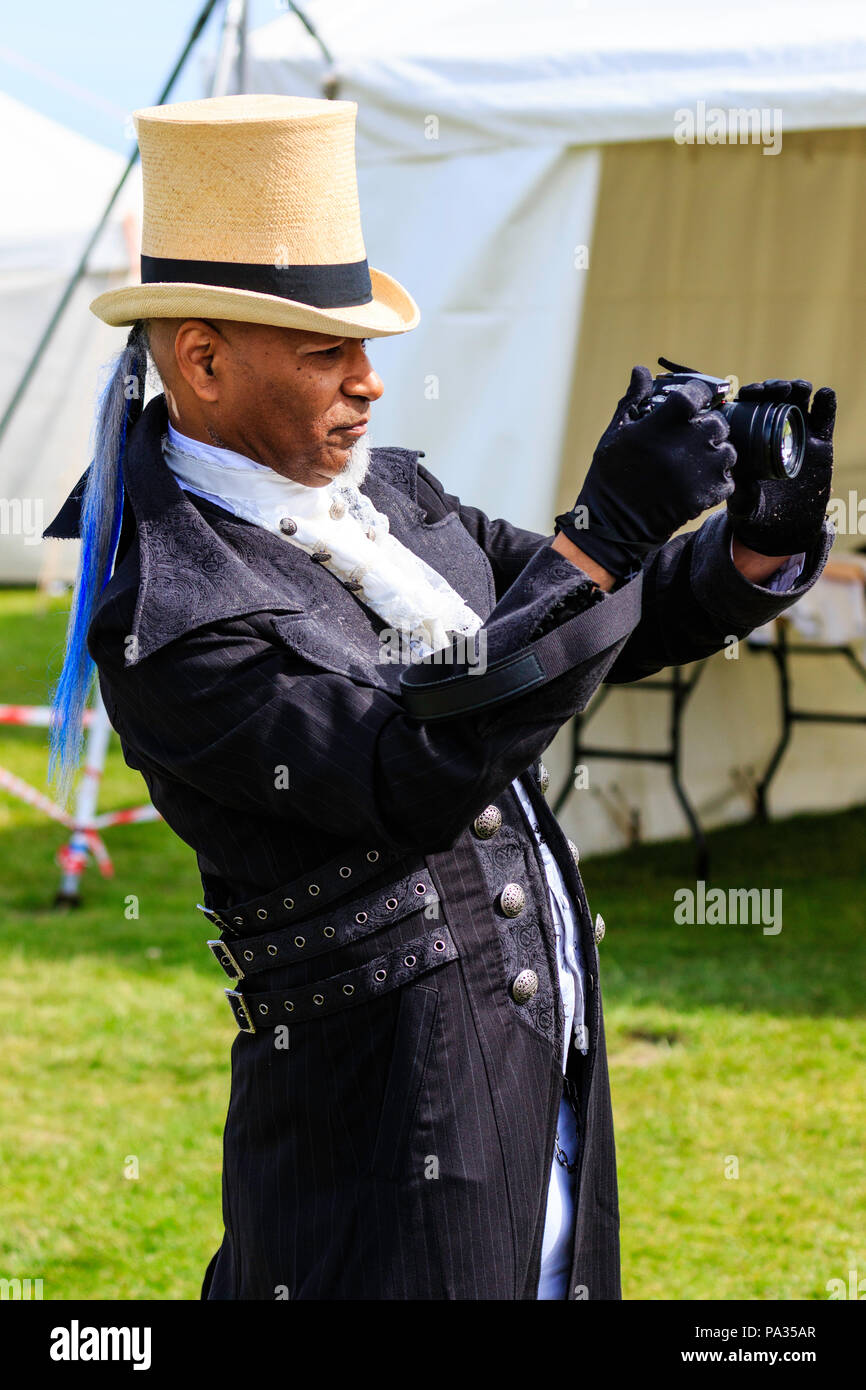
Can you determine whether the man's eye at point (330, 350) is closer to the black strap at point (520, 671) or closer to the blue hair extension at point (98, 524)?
the blue hair extension at point (98, 524)

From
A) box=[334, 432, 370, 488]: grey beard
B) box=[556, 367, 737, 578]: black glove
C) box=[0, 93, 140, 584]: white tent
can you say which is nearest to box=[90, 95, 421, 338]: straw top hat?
box=[334, 432, 370, 488]: grey beard

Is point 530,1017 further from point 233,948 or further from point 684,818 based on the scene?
point 684,818

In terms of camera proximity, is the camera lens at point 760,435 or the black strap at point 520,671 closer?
the black strap at point 520,671

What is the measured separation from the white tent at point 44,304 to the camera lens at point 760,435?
941 cm

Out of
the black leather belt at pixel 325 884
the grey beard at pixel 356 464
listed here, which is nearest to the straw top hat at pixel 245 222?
the grey beard at pixel 356 464

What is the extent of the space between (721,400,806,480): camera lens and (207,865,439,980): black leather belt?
1.75 feet

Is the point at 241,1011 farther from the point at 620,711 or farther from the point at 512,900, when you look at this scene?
the point at 620,711

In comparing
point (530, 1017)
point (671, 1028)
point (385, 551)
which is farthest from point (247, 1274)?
Result: point (671, 1028)

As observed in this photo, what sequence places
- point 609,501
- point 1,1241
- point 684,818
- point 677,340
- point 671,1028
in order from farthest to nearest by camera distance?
point 684,818 → point 677,340 → point 671,1028 → point 1,1241 → point 609,501

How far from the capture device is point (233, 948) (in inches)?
63.8

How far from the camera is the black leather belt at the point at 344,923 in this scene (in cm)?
155

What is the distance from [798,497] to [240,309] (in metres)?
0.61

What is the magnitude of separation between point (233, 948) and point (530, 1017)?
1.08ft

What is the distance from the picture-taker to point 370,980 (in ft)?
5.10
